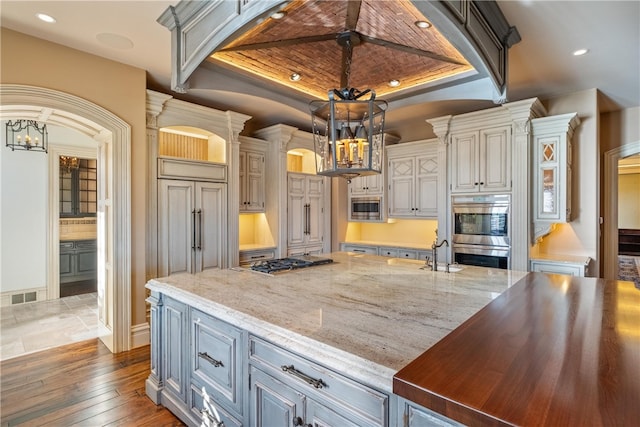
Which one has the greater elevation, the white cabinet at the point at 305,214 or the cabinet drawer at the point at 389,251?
the white cabinet at the point at 305,214

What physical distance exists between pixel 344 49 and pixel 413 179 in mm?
3197

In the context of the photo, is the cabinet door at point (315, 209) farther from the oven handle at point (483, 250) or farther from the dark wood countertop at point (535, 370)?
the dark wood countertop at point (535, 370)

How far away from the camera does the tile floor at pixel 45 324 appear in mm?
3457

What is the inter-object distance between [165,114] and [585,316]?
404 centimetres

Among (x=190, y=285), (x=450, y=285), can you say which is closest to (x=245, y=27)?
(x=190, y=285)

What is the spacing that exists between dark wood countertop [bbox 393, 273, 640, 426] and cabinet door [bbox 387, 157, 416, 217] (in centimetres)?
356

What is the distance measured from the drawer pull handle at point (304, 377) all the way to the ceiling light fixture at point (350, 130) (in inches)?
42.8

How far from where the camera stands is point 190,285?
212cm

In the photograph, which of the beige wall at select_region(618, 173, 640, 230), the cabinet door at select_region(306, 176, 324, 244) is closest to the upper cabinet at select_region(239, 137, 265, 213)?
the cabinet door at select_region(306, 176, 324, 244)

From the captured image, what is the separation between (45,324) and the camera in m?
4.05

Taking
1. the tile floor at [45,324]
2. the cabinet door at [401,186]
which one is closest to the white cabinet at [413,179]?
the cabinet door at [401,186]

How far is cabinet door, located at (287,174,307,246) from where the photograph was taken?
5031mm

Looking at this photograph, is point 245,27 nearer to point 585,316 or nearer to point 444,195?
point 585,316

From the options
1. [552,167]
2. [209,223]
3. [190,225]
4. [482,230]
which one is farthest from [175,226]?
[552,167]
